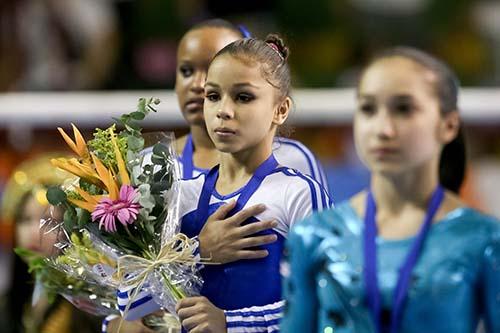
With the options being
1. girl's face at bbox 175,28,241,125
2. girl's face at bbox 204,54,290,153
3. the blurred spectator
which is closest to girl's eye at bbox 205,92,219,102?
girl's face at bbox 204,54,290,153

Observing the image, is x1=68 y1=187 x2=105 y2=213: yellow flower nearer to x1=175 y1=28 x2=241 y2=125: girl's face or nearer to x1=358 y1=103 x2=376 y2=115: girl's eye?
x1=175 y1=28 x2=241 y2=125: girl's face

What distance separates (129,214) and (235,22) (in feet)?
16.9

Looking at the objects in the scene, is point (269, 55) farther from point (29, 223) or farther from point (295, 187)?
point (29, 223)

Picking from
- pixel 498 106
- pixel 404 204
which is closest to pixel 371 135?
pixel 404 204

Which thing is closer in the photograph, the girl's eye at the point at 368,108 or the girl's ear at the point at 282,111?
the girl's eye at the point at 368,108

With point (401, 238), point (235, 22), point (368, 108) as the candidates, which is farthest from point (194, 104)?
point (235, 22)

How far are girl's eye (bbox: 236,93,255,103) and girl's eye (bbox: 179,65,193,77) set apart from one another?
1.69 feet

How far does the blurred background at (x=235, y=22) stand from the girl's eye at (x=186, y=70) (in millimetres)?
3289

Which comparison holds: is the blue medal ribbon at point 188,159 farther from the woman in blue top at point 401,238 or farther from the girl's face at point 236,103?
the woman in blue top at point 401,238

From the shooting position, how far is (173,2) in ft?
27.9

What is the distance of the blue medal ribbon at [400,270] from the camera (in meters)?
2.67

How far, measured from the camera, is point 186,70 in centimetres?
366

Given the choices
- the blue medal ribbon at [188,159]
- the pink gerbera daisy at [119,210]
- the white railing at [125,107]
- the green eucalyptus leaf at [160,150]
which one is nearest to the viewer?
the pink gerbera daisy at [119,210]

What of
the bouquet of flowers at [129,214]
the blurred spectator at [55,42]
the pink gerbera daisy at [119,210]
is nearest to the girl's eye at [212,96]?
the bouquet of flowers at [129,214]
